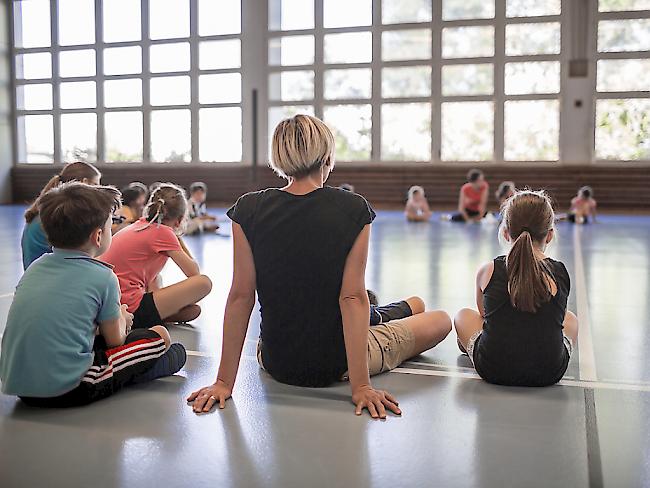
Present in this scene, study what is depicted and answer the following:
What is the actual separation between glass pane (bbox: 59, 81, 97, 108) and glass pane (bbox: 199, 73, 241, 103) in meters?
3.10

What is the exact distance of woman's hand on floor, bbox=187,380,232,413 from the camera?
7.94 ft

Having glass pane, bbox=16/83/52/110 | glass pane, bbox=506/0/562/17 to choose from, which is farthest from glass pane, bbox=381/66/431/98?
glass pane, bbox=16/83/52/110

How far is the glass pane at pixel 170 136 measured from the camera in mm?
17750

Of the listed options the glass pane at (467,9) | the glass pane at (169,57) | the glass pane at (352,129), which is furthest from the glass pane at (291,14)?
the glass pane at (467,9)

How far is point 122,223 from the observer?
17.3ft

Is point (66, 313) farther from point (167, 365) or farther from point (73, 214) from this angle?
point (167, 365)

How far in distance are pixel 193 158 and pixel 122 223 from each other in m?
12.6

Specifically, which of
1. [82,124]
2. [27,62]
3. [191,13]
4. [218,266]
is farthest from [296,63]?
[218,266]

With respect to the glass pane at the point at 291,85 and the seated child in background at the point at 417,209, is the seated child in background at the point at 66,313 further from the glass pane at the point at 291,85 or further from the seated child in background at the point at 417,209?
the glass pane at the point at 291,85

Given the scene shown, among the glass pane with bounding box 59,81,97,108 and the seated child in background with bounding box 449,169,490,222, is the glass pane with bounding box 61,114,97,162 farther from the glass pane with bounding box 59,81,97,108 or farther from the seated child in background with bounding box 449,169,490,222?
the seated child in background with bounding box 449,169,490,222

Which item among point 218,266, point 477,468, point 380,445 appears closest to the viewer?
point 477,468

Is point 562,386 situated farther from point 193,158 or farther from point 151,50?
point 151,50

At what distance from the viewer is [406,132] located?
1619 cm

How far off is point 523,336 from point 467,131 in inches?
535
